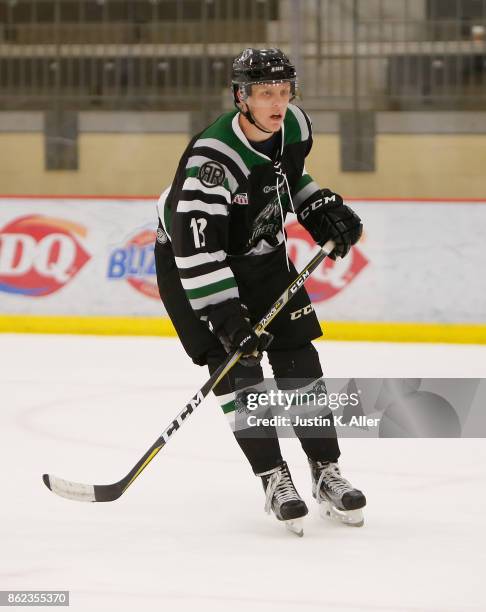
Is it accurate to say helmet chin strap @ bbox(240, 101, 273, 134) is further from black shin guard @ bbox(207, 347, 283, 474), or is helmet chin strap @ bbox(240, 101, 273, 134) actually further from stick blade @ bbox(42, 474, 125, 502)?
stick blade @ bbox(42, 474, 125, 502)

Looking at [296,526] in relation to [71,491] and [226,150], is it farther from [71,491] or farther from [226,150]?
[226,150]

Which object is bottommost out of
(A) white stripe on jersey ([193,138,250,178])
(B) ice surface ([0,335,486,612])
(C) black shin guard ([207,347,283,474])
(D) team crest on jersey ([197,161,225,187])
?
(B) ice surface ([0,335,486,612])

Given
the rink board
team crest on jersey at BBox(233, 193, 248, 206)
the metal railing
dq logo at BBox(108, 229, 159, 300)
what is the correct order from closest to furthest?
team crest on jersey at BBox(233, 193, 248, 206), the rink board, dq logo at BBox(108, 229, 159, 300), the metal railing

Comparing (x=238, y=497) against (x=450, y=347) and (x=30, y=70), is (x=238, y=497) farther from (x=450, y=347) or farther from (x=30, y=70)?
(x=30, y=70)

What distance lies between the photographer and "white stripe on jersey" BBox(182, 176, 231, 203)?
2342 millimetres

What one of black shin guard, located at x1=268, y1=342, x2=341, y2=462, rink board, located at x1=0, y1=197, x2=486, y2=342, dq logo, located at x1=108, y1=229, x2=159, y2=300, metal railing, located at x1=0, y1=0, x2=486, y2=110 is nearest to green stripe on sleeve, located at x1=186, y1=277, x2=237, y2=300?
black shin guard, located at x1=268, y1=342, x2=341, y2=462

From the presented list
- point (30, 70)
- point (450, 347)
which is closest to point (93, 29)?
point (30, 70)

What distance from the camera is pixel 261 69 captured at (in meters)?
2.37

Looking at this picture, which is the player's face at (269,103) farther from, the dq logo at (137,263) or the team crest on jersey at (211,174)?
the dq logo at (137,263)

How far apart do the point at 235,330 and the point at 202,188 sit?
30cm

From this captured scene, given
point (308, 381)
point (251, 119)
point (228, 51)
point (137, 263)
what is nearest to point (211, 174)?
point (251, 119)

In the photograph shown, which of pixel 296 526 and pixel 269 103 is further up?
pixel 269 103

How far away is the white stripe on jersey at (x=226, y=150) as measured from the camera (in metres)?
2.38

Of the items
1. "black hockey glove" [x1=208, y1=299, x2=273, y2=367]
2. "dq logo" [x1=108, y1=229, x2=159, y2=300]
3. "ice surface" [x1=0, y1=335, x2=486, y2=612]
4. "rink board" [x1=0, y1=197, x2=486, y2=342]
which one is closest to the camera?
"ice surface" [x1=0, y1=335, x2=486, y2=612]
